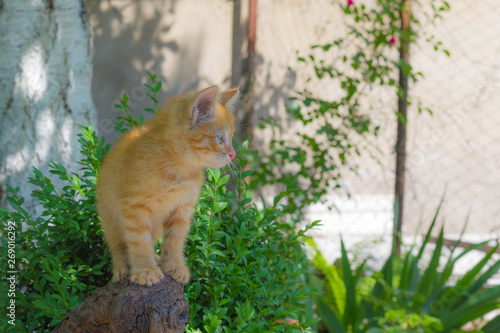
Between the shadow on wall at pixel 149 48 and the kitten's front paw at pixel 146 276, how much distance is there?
2.95 m

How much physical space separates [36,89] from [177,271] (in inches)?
70.8

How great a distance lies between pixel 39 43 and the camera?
3033mm

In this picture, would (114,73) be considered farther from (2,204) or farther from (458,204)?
(458,204)

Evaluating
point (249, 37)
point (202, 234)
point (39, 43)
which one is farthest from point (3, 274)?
point (249, 37)

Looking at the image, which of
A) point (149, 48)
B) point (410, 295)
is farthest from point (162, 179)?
point (149, 48)

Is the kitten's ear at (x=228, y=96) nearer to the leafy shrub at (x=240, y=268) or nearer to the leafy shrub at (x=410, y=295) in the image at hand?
the leafy shrub at (x=240, y=268)

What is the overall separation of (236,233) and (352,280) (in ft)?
4.41

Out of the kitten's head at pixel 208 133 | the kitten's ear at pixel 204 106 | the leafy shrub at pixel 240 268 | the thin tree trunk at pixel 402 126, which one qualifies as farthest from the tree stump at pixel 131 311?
the thin tree trunk at pixel 402 126

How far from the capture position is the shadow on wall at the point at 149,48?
14.9 ft

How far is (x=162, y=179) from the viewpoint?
1.79m

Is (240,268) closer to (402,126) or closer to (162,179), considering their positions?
(162,179)

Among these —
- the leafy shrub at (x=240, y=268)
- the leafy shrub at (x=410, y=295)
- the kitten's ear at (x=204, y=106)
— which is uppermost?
the kitten's ear at (x=204, y=106)

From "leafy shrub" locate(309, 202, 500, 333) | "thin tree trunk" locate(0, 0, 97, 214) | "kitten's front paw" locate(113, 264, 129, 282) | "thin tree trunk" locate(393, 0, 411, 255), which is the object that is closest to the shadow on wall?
"thin tree trunk" locate(0, 0, 97, 214)

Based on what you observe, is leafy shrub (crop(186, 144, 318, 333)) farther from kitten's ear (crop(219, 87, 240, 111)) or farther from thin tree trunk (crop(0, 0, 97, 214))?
thin tree trunk (crop(0, 0, 97, 214))
